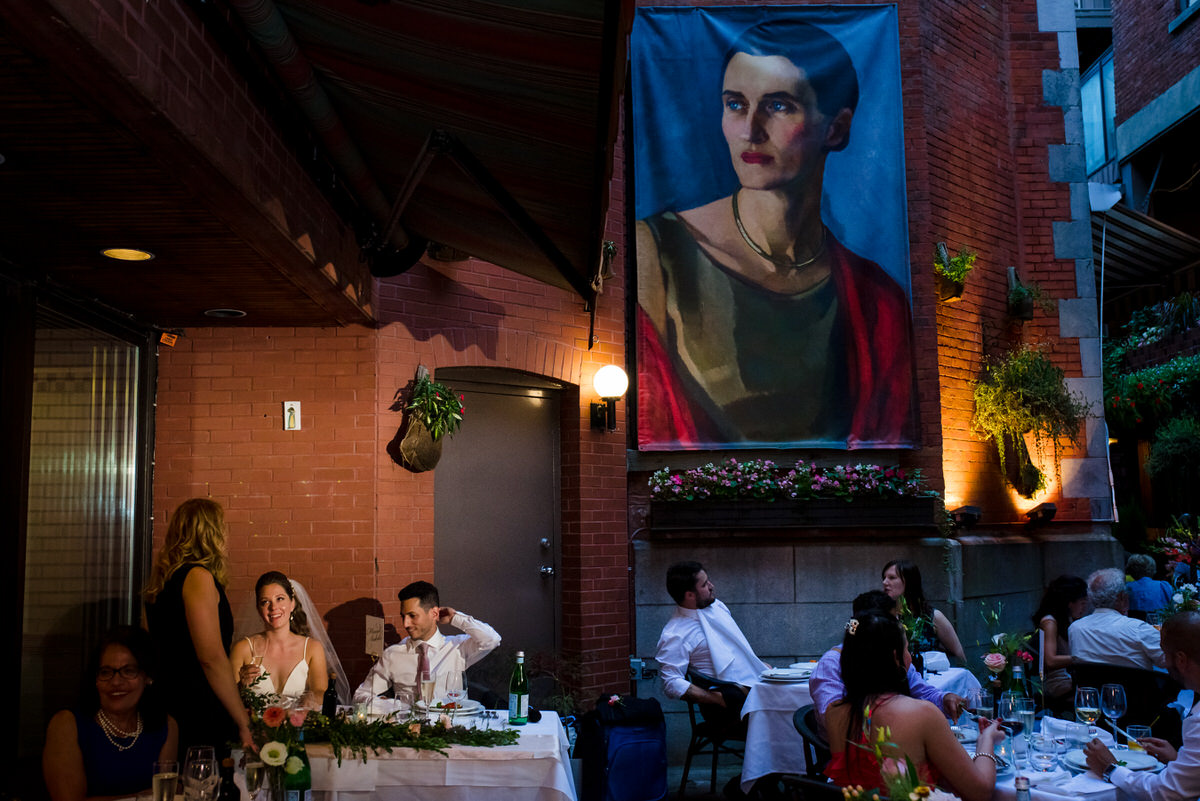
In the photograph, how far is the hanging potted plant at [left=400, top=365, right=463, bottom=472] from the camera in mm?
6453

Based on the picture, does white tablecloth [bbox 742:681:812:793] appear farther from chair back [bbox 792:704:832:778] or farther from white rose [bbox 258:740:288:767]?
white rose [bbox 258:740:288:767]

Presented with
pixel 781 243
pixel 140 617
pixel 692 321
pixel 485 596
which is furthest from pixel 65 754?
pixel 781 243

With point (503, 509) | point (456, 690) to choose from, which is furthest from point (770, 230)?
point (456, 690)

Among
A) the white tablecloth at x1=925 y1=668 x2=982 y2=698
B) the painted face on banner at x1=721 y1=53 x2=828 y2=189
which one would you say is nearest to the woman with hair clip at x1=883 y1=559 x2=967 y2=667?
the white tablecloth at x1=925 y1=668 x2=982 y2=698

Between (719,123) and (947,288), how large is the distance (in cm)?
239

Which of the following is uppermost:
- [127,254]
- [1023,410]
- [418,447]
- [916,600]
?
[127,254]

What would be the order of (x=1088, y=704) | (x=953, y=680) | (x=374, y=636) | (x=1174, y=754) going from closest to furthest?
(x=1174, y=754), (x=1088, y=704), (x=374, y=636), (x=953, y=680)

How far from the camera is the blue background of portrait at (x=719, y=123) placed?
840 centimetres

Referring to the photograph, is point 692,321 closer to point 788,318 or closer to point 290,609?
point 788,318

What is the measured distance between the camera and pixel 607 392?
297 inches

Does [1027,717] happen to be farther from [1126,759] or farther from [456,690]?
[456,690]

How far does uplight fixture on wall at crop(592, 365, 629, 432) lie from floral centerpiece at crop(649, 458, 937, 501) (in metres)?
0.65

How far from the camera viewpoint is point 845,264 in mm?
8445

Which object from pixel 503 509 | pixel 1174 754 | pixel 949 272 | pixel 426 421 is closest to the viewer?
pixel 1174 754
